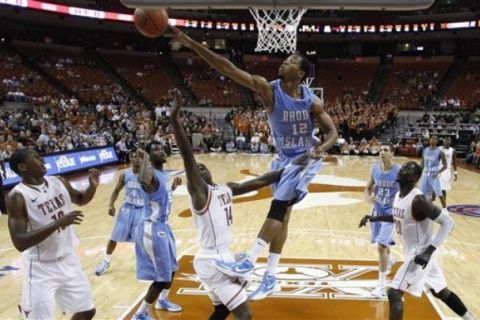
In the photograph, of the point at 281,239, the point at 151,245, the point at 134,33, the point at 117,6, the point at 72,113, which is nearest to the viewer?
the point at 281,239

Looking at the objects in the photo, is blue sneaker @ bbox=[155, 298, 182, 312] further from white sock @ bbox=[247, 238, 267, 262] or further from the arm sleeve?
the arm sleeve

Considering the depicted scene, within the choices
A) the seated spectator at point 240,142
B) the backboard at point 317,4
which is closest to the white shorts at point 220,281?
the backboard at point 317,4

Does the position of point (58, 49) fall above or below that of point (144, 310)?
above

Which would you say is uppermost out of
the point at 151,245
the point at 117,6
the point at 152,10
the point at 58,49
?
the point at 117,6

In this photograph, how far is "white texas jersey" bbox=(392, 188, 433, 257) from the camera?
470cm

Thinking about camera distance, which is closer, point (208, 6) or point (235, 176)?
point (208, 6)

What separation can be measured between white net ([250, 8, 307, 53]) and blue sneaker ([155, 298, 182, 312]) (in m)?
3.65

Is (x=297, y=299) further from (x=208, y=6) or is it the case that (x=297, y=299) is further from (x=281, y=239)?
(x=208, y=6)

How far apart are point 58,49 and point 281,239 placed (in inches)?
1214

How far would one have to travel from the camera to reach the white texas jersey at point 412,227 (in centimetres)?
470

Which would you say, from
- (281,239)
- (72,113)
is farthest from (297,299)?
(72,113)

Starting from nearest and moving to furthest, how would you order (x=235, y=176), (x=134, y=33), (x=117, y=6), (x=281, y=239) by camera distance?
(x=281, y=239), (x=235, y=176), (x=117, y=6), (x=134, y=33)

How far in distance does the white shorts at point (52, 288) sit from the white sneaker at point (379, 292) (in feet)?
11.6

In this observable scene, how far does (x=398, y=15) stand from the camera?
1336 inches
